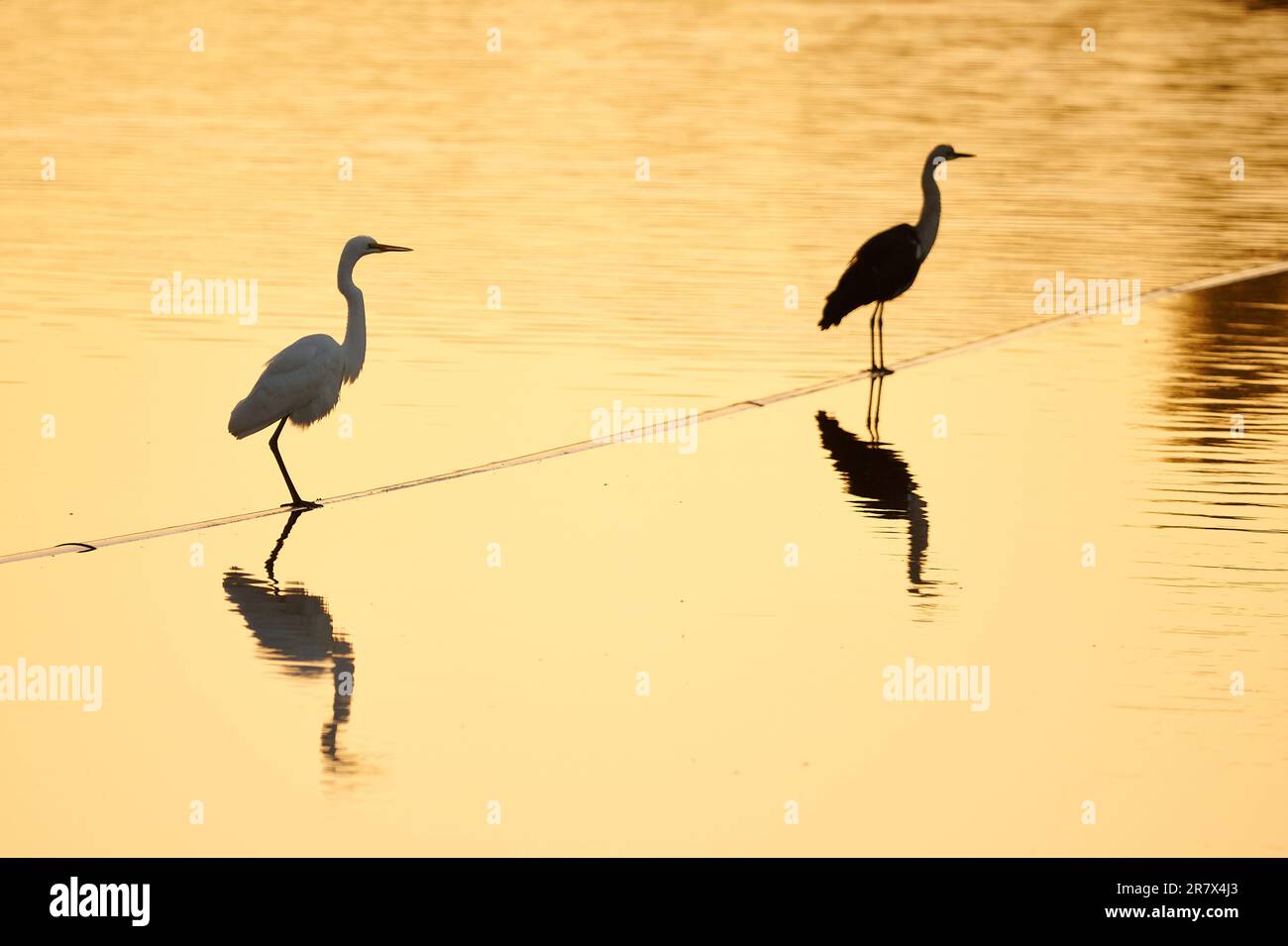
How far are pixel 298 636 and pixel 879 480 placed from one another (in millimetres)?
4943

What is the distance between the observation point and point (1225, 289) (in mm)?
21734

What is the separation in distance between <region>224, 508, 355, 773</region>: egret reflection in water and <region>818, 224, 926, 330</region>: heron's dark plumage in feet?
25.6

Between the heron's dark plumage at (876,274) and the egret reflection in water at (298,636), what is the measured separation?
7804 mm

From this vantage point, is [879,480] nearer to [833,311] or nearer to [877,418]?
[877,418]

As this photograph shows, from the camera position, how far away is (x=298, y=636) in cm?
1025

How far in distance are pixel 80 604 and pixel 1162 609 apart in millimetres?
5546

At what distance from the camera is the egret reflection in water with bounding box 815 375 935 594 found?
40.0 feet

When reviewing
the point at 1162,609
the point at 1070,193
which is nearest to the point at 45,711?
the point at 1162,609

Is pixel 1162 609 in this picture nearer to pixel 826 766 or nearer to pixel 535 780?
pixel 826 766

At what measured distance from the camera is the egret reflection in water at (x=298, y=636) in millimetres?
9156
